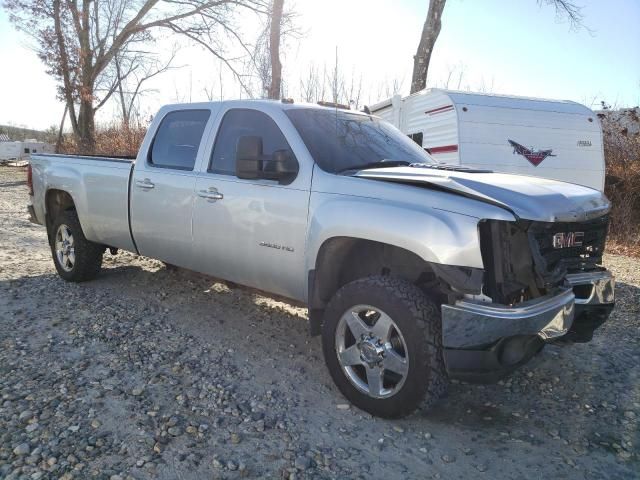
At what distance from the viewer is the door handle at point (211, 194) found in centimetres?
416

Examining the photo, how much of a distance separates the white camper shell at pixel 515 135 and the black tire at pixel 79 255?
5297 millimetres

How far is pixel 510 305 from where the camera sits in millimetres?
2830

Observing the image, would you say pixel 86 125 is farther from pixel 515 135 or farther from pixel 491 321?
pixel 491 321

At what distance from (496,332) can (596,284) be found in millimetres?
1048

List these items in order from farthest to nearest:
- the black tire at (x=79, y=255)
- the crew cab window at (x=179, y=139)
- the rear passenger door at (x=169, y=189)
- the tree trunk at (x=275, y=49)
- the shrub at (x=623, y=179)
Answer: the tree trunk at (x=275, y=49) < the shrub at (x=623, y=179) < the black tire at (x=79, y=255) < the crew cab window at (x=179, y=139) < the rear passenger door at (x=169, y=189)

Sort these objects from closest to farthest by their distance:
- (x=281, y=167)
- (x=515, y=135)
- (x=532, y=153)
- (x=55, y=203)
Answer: (x=281, y=167) < (x=55, y=203) < (x=515, y=135) < (x=532, y=153)

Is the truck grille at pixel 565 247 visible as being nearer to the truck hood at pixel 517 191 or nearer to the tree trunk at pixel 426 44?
the truck hood at pixel 517 191

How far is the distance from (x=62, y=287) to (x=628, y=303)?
241 inches

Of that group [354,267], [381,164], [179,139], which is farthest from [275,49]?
[354,267]

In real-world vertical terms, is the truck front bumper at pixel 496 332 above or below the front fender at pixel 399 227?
below

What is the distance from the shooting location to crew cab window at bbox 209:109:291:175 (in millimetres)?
4062

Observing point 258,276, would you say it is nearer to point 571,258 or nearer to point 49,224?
point 571,258

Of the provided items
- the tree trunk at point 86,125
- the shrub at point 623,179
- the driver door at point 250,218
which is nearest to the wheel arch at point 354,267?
the driver door at point 250,218

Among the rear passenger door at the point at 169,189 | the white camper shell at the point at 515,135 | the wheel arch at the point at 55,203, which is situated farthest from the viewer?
the white camper shell at the point at 515,135
